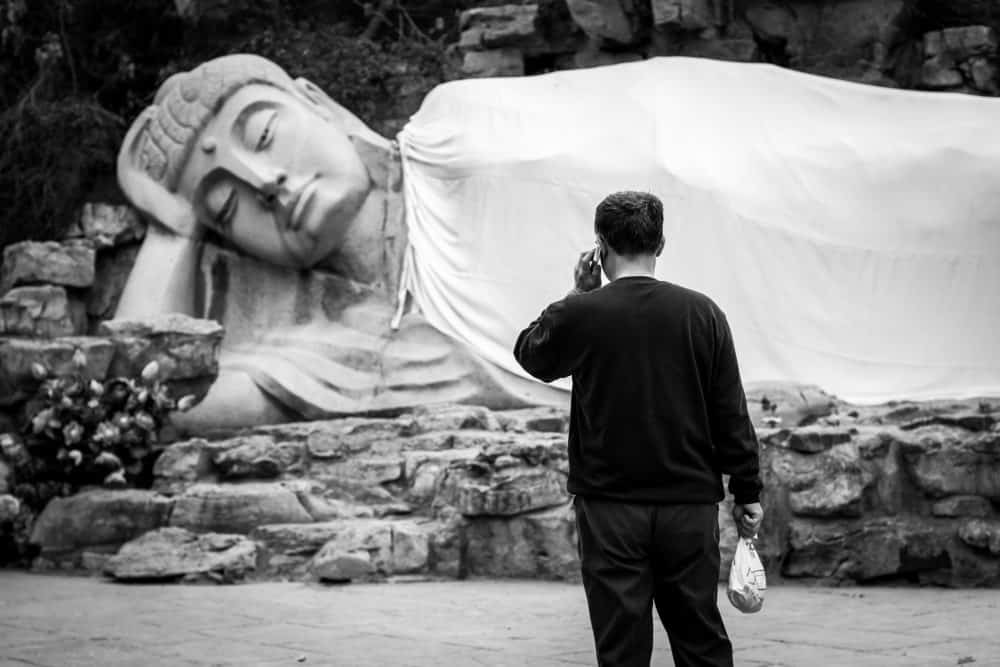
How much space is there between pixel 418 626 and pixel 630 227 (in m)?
2.34

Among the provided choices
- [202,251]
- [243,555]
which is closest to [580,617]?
[243,555]

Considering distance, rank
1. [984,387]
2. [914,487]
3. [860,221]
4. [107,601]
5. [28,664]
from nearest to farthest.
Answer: [28,664] → [107,601] → [914,487] → [984,387] → [860,221]

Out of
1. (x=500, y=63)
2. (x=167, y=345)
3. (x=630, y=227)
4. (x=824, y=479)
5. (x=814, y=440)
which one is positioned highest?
(x=500, y=63)

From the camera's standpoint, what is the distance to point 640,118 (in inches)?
344

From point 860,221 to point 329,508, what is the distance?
10.3 feet

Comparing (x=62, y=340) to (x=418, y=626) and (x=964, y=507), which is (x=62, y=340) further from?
(x=964, y=507)

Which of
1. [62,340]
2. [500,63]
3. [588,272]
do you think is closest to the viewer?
[588,272]

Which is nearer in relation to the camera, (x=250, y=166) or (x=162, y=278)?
(x=250, y=166)

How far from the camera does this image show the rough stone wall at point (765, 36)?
1045 cm

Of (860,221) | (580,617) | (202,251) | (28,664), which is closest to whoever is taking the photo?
(28,664)

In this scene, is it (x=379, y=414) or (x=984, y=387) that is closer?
(x=984, y=387)

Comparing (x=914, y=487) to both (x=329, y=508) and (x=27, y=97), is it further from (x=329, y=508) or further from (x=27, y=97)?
(x=27, y=97)

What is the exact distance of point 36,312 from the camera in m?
8.49

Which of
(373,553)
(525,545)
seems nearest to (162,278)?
(373,553)
